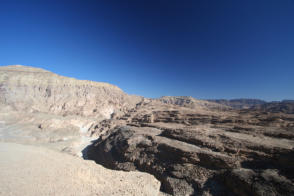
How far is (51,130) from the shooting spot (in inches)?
1693

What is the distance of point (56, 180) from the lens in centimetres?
924

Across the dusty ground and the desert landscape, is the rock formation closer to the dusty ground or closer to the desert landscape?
the desert landscape

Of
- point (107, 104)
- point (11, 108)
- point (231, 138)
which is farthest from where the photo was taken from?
point (107, 104)

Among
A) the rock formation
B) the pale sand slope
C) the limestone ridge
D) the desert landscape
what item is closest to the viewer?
the pale sand slope

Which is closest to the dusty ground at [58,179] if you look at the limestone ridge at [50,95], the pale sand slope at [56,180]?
the pale sand slope at [56,180]

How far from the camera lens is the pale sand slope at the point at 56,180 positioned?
318 inches

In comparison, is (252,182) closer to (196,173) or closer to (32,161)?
(196,173)

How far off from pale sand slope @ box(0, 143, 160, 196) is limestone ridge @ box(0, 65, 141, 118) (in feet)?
201

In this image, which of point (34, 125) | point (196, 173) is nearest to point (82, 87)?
point (34, 125)

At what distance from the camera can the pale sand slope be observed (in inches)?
318

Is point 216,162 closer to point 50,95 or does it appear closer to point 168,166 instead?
point 168,166

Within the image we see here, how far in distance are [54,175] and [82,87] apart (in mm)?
90152

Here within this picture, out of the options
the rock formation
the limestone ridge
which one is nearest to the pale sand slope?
the rock formation

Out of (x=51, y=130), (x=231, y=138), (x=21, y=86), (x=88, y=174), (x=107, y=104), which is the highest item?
(x=21, y=86)
